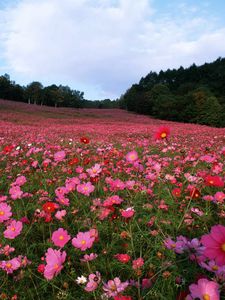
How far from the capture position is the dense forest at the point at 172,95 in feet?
113

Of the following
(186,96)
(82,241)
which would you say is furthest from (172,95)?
(82,241)

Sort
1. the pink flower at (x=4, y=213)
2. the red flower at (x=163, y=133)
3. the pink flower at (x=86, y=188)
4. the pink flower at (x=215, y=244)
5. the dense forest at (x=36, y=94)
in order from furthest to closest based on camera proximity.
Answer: the dense forest at (x=36, y=94) → the red flower at (x=163, y=133) → the pink flower at (x=86, y=188) → the pink flower at (x=4, y=213) → the pink flower at (x=215, y=244)

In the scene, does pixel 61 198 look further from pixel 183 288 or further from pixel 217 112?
pixel 217 112

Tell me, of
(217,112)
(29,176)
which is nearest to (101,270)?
(29,176)

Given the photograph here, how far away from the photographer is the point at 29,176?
3.32 meters

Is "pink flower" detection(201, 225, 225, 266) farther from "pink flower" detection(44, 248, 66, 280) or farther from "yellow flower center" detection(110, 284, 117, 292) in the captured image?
"pink flower" detection(44, 248, 66, 280)

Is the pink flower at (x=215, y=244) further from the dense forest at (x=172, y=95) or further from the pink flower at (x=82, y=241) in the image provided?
the dense forest at (x=172, y=95)

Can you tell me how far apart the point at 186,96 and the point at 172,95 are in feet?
12.2

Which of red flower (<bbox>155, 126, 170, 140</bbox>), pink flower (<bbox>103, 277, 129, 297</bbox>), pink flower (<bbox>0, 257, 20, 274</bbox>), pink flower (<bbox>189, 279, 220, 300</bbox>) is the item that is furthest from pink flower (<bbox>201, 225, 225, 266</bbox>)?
red flower (<bbox>155, 126, 170, 140</bbox>)

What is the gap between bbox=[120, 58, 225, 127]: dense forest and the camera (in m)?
34.1

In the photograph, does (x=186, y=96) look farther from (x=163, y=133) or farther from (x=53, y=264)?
(x=53, y=264)

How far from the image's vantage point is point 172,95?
39.9 m

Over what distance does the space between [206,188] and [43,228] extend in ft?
5.32

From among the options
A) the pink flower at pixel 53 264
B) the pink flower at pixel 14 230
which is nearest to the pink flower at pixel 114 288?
the pink flower at pixel 53 264
